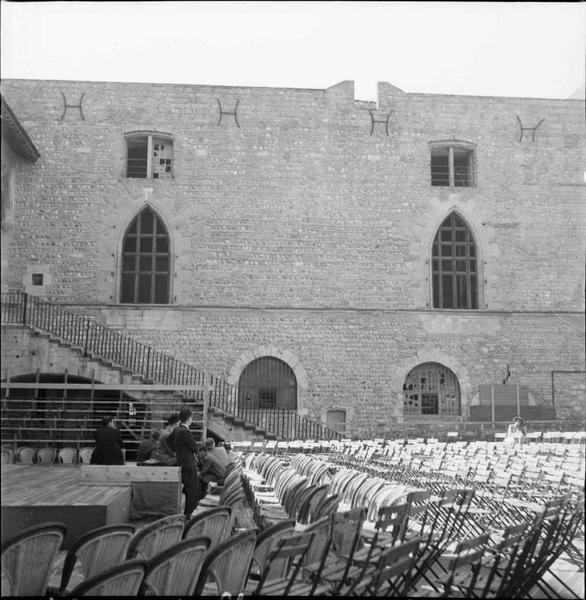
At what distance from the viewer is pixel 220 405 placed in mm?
19359

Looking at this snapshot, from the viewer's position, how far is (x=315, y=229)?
68.5ft

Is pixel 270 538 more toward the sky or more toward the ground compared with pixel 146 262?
more toward the ground

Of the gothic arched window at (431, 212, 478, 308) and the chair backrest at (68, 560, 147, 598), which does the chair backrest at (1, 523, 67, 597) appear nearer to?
the chair backrest at (68, 560, 147, 598)

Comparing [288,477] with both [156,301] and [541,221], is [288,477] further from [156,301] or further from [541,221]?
[541,221]

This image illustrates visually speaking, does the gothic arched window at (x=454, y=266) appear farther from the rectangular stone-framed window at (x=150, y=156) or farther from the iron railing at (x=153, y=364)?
the rectangular stone-framed window at (x=150, y=156)

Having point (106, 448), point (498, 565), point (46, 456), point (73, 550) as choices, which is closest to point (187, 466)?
point (106, 448)

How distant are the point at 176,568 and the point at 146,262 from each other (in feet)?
57.5

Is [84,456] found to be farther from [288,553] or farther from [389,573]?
[389,573]

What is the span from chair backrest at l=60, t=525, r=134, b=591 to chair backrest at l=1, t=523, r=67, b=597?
5.1 inches

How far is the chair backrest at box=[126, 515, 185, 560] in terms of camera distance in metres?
4.18

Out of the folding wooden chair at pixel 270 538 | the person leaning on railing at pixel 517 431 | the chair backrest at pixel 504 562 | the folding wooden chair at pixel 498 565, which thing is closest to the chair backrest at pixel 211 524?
the folding wooden chair at pixel 270 538

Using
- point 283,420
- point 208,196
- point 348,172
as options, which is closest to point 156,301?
point 208,196

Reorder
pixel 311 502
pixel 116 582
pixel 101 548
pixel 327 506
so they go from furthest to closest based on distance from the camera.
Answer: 1. pixel 311 502
2. pixel 327 506
3. pixel 101 548
4. pixel 116 582

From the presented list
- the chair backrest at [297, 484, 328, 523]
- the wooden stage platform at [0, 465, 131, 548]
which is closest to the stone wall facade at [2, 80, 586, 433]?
the wooden stage platform at [0, 465, 131, 548]
